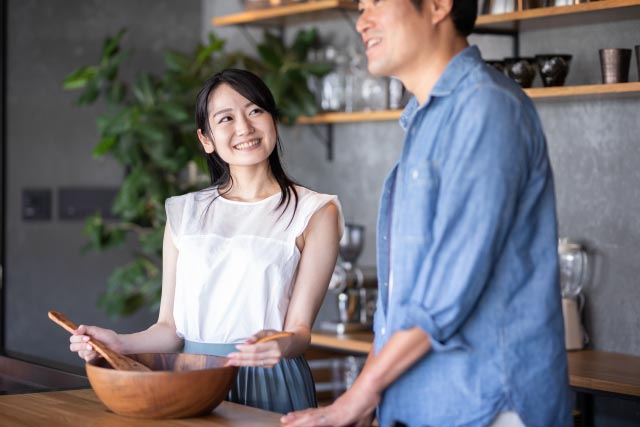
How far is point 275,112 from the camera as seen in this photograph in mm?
2418

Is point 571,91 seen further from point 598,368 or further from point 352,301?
point 352,301

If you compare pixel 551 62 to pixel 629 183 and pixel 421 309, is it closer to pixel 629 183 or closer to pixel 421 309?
pixel 629 183

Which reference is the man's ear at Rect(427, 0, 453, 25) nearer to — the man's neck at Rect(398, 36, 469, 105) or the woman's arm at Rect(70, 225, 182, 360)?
the man's neck at Rect(398, 36, 469, 105)

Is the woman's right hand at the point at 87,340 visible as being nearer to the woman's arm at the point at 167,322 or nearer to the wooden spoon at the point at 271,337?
the woman's arm at the point at 167,322

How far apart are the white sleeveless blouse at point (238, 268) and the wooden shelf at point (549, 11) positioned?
1.41m

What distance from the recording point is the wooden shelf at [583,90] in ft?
10.7

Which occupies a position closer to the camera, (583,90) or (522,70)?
(583,90)

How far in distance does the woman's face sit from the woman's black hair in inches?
0.5

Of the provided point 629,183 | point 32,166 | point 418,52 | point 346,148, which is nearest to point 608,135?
point 629,183

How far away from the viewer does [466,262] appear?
63.5 inches

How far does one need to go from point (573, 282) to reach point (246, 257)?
5.36 feet

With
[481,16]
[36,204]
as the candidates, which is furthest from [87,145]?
[481,16]

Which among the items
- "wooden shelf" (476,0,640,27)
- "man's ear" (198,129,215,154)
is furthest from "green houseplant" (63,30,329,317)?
"man's ear" (198,129,215,154)

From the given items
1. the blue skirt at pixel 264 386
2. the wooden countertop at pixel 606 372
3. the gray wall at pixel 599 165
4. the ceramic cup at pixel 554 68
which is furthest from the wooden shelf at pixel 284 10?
the blue skirt at pixel 264 386
